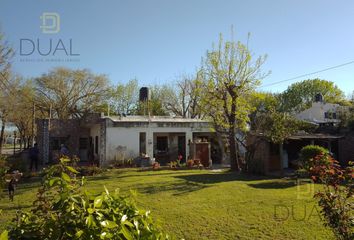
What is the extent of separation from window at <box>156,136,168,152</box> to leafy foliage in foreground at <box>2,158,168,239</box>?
23.7m

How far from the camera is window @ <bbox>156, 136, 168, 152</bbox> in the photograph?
26344 mm

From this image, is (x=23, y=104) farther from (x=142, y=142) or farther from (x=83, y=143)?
(x=142, y=142)

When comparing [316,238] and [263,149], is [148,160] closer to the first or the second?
[263,149]

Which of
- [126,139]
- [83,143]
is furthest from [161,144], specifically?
[83,143]

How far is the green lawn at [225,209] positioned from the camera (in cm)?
699

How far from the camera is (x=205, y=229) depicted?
7.20 m

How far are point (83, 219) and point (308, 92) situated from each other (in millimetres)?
56888

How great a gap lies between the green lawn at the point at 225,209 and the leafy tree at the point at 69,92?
958 inches

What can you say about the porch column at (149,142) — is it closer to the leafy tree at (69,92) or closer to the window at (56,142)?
the window at (56,142)

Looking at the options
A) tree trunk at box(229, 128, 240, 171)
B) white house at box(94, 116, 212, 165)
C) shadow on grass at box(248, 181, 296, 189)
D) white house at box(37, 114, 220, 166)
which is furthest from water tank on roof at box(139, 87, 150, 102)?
shadow on grass at box(248, 181, 296, 189)

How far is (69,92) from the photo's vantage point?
120ft

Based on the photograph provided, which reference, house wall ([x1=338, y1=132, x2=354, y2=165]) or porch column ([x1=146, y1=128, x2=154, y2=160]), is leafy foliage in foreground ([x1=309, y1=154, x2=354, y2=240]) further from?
house wall ([x1=338, y1=132, x2=354, y2=165])

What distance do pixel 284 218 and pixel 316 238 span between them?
1363mm

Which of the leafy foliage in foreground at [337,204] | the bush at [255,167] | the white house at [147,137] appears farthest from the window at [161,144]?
the leafy foliage in foreground at [337,204]
